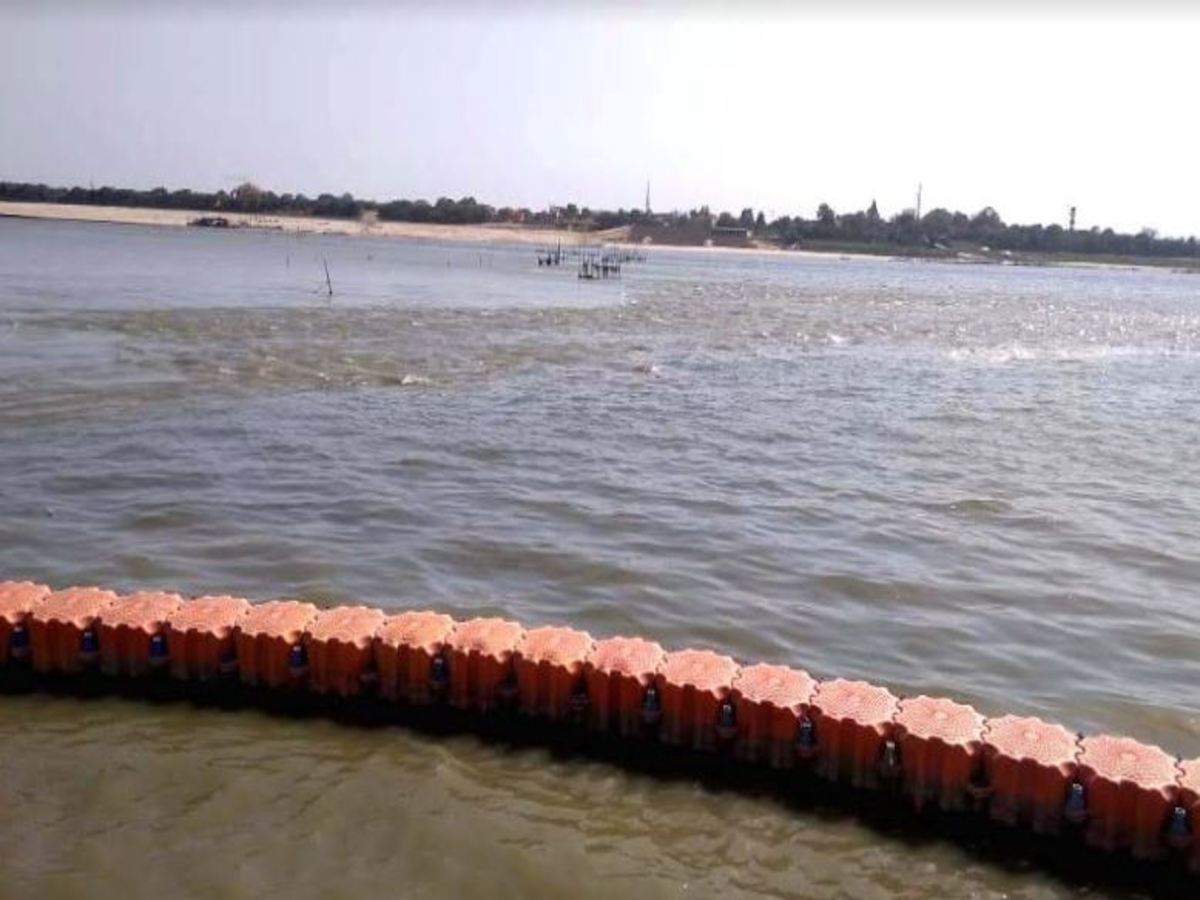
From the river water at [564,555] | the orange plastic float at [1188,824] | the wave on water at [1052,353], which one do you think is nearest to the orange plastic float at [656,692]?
the orange plastic float at [1188,824]

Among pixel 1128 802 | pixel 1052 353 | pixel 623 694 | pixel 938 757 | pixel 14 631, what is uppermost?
pixel 1052 353

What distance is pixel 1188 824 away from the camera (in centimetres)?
885

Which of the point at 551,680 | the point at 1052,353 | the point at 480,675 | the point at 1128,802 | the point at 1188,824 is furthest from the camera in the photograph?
the point at 1052,353

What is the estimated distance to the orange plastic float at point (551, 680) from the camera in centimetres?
1064

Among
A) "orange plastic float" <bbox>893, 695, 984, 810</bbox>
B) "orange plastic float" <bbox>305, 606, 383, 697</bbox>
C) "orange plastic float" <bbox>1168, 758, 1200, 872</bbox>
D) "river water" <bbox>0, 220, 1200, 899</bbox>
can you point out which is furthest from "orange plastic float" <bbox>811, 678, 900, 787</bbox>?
"orange plastic float" <bbox>305, 606, 383, 697</bbox>

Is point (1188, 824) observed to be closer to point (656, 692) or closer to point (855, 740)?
point (855, 740)

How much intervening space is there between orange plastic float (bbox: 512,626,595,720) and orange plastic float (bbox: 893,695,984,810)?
2.78 meters

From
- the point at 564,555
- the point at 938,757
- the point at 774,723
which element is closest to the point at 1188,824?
the point at 938,757

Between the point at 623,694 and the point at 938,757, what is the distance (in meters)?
2.70

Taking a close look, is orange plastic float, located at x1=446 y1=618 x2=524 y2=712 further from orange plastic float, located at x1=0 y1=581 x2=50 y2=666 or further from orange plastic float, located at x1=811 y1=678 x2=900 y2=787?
orange plastic float, located at x1=0 y1=581 x2=50 y2=666

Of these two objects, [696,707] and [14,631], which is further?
[14,631]

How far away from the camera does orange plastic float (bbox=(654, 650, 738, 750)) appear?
1023cm

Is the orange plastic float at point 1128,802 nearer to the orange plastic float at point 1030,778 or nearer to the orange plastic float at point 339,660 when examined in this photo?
the orange plastic float at point 1030,778

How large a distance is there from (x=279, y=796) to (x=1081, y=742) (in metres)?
6.46
